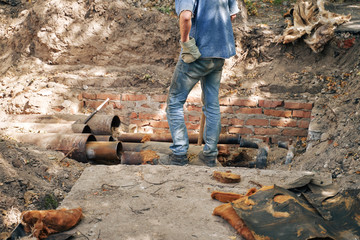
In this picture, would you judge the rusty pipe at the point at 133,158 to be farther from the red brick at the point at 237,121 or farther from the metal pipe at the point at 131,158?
the red brick at the point at 237,121

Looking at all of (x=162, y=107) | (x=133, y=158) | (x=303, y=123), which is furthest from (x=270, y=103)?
(x=133, y=158)

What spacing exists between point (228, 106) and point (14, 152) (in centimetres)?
302

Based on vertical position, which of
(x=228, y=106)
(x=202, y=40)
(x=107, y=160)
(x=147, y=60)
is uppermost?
(x=202, y=40)

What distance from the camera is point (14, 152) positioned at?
3150 millimetres

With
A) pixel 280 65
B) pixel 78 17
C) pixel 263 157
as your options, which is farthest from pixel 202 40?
pixel 78 17

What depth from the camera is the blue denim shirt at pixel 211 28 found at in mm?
3219

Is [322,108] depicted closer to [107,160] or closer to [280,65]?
[280,65]

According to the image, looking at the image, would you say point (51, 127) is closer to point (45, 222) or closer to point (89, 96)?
point (89, 96)

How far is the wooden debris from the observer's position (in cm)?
269

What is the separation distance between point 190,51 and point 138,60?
2.88 meters

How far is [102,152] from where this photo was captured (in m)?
3.99

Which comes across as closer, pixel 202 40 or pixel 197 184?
pixel 197 184

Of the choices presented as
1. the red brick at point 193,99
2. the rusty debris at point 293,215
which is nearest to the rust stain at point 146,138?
the red brick at point 193,99

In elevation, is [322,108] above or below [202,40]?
below
